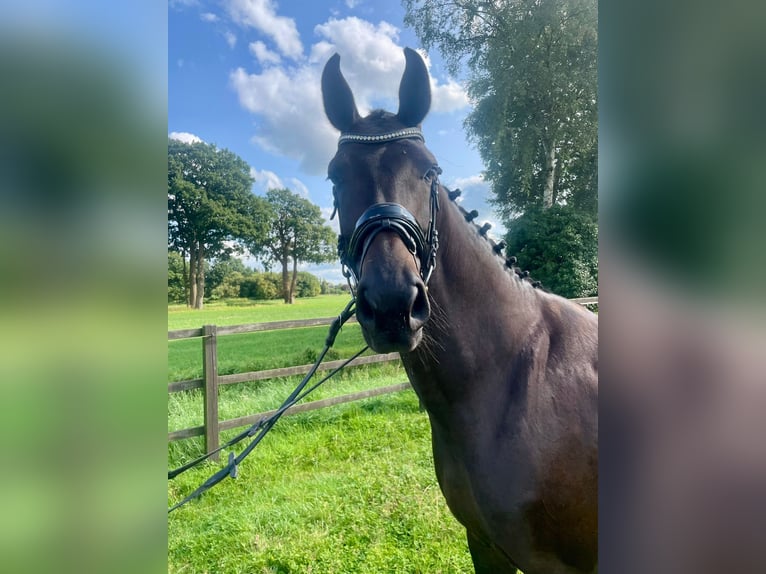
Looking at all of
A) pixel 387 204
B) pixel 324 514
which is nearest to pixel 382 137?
pixel 387 204

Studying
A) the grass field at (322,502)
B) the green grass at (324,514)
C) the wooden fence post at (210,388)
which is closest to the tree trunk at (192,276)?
the grass field at (322,502)

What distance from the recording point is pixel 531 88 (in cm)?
1308

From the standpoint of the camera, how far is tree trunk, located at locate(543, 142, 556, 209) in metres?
12.6

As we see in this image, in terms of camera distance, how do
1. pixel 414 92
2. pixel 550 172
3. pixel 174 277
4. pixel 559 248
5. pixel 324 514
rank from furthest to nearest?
pixel 550 172
pixel 559 248
pixel 324 514
pixel 174 277
pixel 414 92

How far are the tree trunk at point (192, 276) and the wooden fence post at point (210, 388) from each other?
42.1ft

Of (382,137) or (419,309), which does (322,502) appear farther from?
(382,137)

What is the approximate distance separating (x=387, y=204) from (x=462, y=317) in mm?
577

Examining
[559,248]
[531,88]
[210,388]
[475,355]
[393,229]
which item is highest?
[531,88]

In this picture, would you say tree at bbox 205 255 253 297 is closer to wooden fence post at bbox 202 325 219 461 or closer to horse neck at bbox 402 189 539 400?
wooden fence post at bbox 202 325 219 461

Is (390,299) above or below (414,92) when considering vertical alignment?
below

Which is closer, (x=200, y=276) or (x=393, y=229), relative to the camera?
(x=393, y=229)
